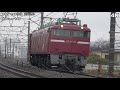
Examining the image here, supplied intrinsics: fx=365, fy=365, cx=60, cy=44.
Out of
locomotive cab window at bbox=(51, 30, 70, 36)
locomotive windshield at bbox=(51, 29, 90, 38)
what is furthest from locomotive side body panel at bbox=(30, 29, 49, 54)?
locomotive windshield at bbox=(51, 29, 90, 38)

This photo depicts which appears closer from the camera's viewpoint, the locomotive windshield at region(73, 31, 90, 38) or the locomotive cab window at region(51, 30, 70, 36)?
the locomotive cab window at region(51, 30, 70, 36)

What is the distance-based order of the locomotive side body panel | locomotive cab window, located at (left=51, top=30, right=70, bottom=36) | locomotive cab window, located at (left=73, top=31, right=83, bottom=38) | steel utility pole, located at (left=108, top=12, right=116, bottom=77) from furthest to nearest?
the locomotive side body panel, locomotive cab window, located at (left=73, top=31, right=83, bottom=38), locomotive cab window, located at (left=51, top=30, right=70, bottom=36), steel utility pole, located at (left=108, top=12, right=116, bottom=77)

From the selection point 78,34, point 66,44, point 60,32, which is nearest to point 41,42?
point 60,32

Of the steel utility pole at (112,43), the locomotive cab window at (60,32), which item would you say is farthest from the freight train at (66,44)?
the steel utility pole at (112,43)

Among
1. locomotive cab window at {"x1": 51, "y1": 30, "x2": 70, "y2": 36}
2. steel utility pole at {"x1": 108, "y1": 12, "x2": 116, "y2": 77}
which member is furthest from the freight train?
steel utility pole at {"x1": 108, "y1": 12, "x2": 116, "y2": 77}

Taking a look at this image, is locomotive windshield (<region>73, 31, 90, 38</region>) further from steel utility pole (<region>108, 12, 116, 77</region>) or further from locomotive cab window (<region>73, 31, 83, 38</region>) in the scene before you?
steel utility pole (<region>108, 12, 116, 77</region>)

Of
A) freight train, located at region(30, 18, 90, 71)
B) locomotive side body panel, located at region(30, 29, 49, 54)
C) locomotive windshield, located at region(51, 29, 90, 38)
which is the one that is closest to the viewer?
freight train, located at region(30, 18, 90, 71)

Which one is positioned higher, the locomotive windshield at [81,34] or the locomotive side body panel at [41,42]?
the locomotive windshield at [81,34]

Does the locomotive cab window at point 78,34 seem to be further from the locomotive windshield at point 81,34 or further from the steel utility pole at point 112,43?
the steel utility pole at point 112,43

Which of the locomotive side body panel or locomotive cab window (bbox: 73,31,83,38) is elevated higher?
locomotive cab window (bbox: 73,31,83,38)

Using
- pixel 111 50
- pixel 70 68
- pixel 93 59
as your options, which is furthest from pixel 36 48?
pixel 93 59
